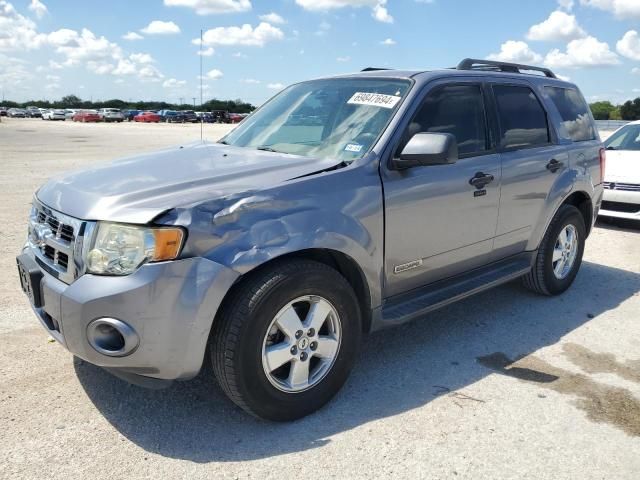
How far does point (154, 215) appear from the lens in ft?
8.45

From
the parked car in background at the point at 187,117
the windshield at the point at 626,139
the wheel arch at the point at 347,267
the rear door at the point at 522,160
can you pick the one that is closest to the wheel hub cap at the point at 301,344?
the wheel arch at the point at 347,267

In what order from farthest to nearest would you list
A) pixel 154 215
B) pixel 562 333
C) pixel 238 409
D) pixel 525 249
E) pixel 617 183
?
pixel 617 183 < pixel 525 249 < pixel 562 333 < pixel 238 409 < pixel 154 215

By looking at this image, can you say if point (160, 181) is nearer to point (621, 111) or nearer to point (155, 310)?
point (155, 310)

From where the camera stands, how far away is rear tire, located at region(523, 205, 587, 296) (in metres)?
4.89

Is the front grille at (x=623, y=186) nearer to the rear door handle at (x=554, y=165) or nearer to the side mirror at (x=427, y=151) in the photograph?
the rear door handle at (x=554, y=165)

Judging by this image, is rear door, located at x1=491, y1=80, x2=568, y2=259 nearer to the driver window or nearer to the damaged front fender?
the driver window

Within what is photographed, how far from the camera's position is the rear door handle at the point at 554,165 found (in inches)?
183


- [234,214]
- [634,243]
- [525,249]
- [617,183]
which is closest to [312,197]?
[234,214]

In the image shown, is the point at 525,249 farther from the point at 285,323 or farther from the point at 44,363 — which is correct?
the point at 44,363

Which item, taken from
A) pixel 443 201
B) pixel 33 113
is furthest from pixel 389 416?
pixel 33 113

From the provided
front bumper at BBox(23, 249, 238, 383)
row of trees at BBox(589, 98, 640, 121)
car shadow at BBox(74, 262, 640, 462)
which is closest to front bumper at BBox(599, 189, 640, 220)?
car shadow at BBox(74, 262, 640, 462)

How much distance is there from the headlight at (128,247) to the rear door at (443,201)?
4.30 ft

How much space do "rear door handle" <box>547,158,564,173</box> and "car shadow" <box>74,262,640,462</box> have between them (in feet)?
3.86

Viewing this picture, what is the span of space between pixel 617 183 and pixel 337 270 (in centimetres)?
633
